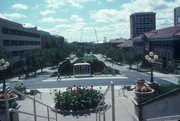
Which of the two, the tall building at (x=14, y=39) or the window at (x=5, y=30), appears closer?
the tall building at (x=14, y=39)

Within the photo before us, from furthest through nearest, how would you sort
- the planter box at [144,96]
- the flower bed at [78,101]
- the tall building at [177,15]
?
the tall building at [177,15] < the flower bed at [78,101] < the planter box at [144,96]

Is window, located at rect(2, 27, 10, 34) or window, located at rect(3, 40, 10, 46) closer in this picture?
window, located at rect(3, 40, 10, 46)

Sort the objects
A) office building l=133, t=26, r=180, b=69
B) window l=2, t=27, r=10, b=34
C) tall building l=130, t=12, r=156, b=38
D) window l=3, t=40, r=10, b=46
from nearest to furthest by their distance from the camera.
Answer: office building l=133, t=26, r=180, b=69 < window l=3, t=40, r=10, b=46 < window l=2, t=27, r=10, b=34 < tall building l=130, t=12, r=156, b=38

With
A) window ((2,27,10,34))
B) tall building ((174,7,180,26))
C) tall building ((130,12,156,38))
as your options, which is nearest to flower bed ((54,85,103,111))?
window ((2,27,10,34))

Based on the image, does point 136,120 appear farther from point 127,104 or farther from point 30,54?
point 30,54

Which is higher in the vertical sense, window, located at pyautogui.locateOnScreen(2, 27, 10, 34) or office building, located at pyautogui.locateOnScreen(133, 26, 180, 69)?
window, located at pyautogui.locateOnScreen(2, 27, 10, 34)

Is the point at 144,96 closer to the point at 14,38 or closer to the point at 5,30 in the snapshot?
the point at 5,30

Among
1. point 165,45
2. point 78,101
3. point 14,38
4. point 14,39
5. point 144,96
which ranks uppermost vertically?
point 14,38

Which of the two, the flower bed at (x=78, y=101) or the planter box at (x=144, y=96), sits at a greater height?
the planter box at (x=144, y=96)

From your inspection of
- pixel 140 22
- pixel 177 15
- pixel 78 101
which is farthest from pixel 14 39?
pixel 140 22

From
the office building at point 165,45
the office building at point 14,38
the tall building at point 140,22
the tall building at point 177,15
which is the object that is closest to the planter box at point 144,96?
the office building at point 165,45

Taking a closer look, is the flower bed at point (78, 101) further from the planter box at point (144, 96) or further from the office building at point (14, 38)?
the office building at point (14, 38)

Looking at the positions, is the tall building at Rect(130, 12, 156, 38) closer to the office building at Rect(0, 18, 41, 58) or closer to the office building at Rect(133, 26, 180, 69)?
the office building at Rect(0, 18, 41, 58)

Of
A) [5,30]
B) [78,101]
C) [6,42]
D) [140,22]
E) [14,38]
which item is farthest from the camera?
[140,22]
